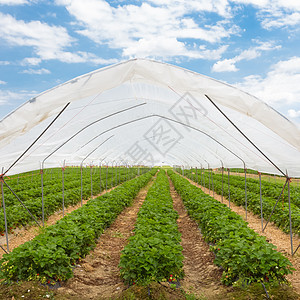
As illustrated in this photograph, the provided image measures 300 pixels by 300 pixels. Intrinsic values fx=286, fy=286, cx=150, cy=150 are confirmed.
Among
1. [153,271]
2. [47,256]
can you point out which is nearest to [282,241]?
[153,271]

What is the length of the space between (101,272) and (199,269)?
203 centimetres

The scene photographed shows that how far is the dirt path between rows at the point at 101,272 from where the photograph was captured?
4680 millimetres

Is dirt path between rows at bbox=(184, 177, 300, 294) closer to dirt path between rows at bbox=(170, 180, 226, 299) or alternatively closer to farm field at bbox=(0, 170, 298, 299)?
farm field at bbox=(0, 170, 298, 299)

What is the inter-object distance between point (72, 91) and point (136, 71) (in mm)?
1203

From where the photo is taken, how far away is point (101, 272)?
576 cm

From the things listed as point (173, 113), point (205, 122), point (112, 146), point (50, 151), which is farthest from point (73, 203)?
point (205, 122)

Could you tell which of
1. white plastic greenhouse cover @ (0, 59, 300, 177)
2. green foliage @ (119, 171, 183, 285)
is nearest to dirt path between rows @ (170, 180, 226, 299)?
green foliage @ (119, 171, 183, 285)

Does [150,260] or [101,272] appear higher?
[150,260]

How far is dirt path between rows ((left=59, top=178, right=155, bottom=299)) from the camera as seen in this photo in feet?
15.4

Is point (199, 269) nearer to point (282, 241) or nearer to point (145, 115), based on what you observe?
point (282, 241)

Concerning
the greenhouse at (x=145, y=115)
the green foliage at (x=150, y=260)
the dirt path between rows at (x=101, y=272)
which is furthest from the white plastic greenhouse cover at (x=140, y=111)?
the dirt path between rows at (x=101, y=272)

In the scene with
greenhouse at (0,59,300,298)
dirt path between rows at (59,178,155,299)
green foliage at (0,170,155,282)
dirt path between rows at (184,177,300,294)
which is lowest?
dirt path between rows at (59,178,155,299)

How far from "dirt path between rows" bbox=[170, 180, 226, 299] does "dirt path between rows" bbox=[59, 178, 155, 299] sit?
128 centimetres

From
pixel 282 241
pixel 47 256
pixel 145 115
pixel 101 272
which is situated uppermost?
pixel 145 115
